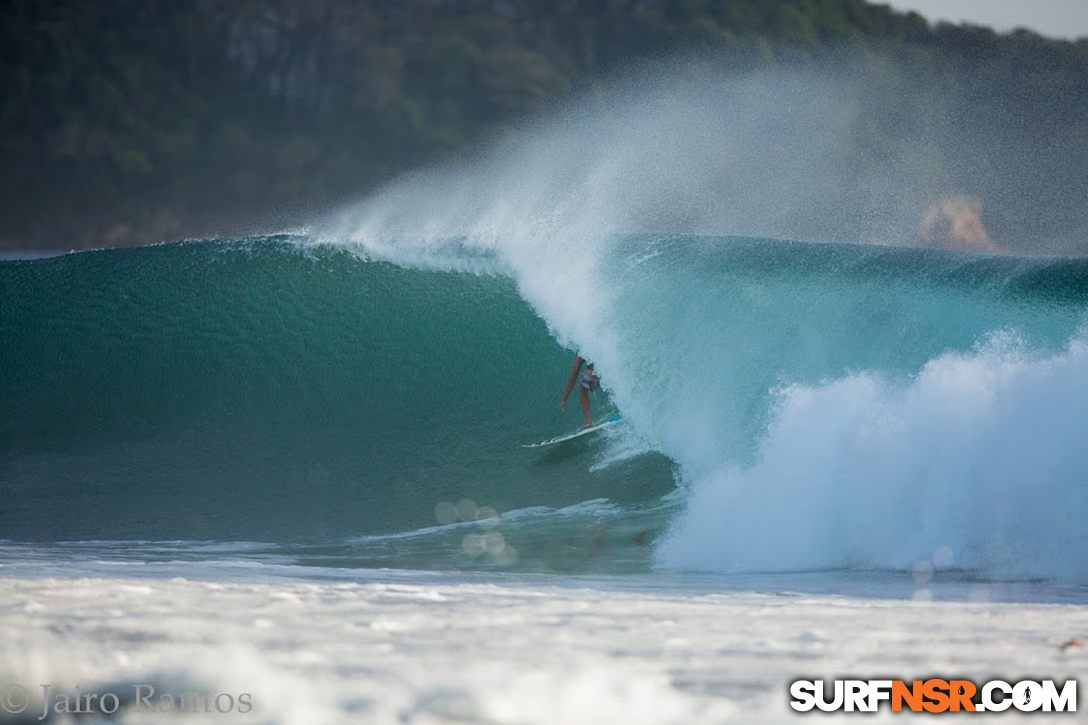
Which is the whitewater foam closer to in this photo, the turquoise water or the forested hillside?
the turquoise water

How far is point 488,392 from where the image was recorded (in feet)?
35.9

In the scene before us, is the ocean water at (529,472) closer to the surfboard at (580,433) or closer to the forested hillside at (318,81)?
the surfboard at (580,433)

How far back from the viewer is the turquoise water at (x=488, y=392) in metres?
6.79

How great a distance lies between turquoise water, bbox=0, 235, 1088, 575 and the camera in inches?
267

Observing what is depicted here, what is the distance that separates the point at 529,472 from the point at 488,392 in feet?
6.33

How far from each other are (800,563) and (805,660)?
2.88 metres

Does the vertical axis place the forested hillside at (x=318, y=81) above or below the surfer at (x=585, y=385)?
above

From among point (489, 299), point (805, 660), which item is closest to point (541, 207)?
point (489, 299)

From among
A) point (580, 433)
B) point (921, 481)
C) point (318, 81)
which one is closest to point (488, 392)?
point (580, 433)

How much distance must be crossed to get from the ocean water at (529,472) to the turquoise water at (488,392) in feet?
0.10

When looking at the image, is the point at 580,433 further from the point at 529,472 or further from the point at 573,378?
the point at 529,472

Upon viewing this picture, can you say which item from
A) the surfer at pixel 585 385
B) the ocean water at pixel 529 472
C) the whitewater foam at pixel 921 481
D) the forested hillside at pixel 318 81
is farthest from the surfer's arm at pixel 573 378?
the forested hillside at pixel 318 81

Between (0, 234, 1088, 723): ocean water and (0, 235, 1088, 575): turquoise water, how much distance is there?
0.03 meters

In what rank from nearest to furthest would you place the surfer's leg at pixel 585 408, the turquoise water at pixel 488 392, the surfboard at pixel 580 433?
the turquoise water at pixel 488 392
the surfboard at pixel 580 433
the surfer's leg at pixel 585 408
